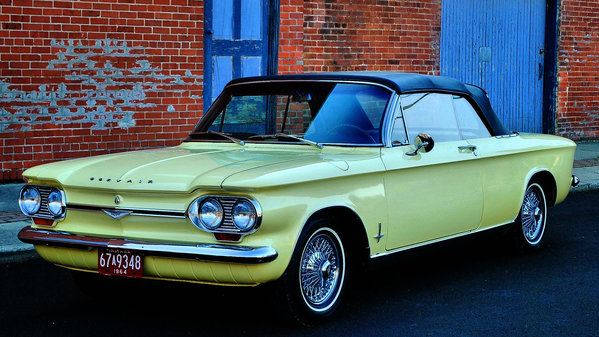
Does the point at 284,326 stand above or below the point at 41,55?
below

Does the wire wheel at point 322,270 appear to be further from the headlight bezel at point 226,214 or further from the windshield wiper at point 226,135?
the windshield wiper at point 226,135

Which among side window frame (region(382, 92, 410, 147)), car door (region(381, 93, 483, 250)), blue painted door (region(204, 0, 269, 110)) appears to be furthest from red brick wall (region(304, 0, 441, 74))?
side window frame (region(382, 92, 410, 147))

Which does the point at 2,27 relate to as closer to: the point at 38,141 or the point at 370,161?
the point at 38,141

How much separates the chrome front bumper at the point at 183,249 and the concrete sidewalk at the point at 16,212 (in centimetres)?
242

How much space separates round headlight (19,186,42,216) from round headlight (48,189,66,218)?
4.0 inches

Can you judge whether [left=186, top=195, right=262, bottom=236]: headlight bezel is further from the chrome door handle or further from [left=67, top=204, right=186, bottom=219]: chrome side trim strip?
the chrome door handle

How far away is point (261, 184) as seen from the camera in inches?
202

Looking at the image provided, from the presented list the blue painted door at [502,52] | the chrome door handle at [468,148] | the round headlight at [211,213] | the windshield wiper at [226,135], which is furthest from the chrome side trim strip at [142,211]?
the blue painted door at [502,52]

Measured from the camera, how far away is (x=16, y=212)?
31.3ft

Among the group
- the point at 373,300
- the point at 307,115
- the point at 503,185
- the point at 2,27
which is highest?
the point at 2,27

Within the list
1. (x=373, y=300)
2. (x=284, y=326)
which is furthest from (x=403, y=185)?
(x=284, y=326)

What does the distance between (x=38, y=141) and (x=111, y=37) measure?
157 cm

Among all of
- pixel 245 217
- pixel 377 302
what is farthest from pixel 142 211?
pixel 377 302

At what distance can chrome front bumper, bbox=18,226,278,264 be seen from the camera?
508 cm
